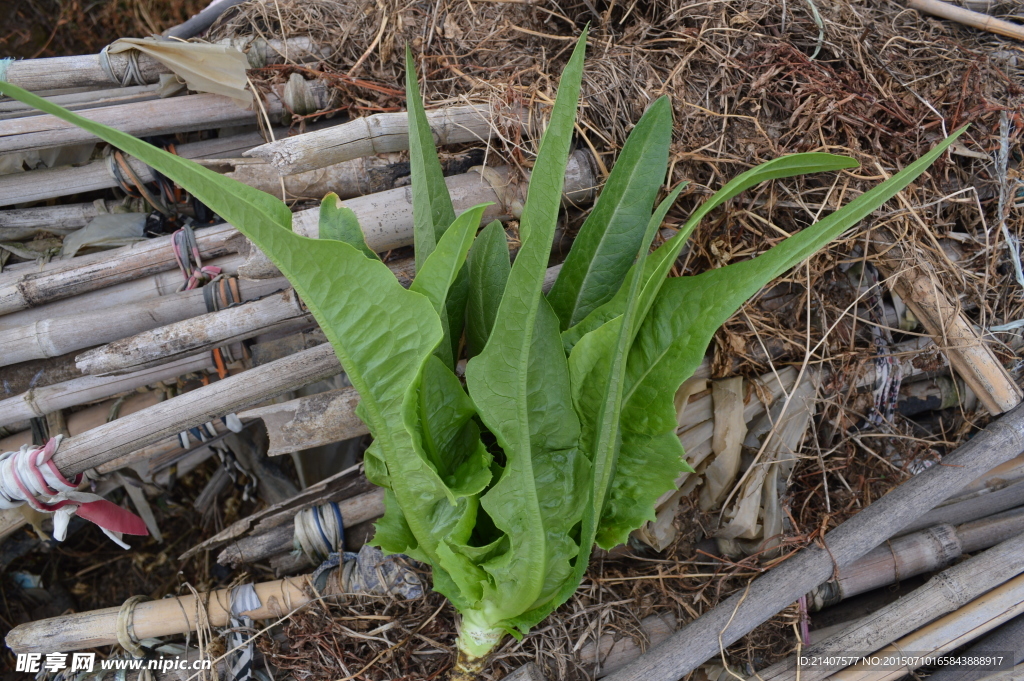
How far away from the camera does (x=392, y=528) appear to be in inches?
49.2

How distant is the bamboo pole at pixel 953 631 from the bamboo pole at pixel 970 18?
1.56m

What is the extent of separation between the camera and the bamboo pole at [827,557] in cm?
138

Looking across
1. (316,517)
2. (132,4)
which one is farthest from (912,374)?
(132,4)

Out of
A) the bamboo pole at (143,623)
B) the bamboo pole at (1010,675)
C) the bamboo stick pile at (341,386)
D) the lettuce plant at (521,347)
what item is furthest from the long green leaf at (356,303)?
the bamboo pole at (1010,675)

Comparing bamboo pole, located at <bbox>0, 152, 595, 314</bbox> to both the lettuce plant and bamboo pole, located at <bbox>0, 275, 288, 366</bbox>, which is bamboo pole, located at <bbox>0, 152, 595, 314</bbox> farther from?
the lettuce plant

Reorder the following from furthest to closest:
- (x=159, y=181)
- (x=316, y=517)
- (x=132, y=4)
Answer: (x=132, y=4) → (x=159, y=181) → (x=316, y=517)

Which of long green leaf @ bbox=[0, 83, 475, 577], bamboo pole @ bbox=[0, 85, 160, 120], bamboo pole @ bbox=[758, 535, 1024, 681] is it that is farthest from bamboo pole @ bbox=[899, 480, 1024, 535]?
bamboo pole @ bbox=[0, 85, 160, 120]

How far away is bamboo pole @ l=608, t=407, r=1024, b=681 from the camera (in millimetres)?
1376

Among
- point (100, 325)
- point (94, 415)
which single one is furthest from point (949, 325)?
point (94, 415)

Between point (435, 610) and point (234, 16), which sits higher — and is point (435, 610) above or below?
below

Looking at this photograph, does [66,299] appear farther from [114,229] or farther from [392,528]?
[392,528]

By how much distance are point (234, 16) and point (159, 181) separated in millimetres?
577

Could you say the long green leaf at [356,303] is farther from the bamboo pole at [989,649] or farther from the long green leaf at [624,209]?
the bamboo pole at [989,649]

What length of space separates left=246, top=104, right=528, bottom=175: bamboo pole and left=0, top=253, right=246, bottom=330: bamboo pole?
13.0 inches
